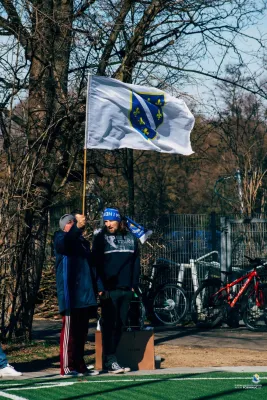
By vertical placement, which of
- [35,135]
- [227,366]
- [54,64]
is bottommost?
[227,366]

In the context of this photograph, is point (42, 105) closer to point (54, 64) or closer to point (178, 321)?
point (54, 64)

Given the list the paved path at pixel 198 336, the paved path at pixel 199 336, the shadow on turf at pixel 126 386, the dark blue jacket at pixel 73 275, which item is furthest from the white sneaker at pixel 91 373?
the paved path at pixel 199 336

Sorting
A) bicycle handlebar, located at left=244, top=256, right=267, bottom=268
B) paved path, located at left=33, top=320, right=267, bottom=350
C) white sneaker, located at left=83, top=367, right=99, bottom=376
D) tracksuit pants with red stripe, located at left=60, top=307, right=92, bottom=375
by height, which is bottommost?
white sneaker, located at left=83, top=367, right=99, bottom=376

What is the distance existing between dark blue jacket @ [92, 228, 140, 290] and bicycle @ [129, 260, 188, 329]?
5.93 m

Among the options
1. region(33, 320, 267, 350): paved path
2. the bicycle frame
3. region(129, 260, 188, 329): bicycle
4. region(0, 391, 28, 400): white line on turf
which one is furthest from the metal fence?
region(0, 391, 28, 400): white line on turf

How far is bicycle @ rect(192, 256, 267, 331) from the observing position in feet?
51.2

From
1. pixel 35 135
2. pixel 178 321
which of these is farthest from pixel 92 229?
pixel 35 135

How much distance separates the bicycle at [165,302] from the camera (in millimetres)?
16297

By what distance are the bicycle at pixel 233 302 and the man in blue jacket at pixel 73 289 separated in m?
6.17

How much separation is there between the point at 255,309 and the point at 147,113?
5532 millimetres

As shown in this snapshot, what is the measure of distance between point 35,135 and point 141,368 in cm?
397

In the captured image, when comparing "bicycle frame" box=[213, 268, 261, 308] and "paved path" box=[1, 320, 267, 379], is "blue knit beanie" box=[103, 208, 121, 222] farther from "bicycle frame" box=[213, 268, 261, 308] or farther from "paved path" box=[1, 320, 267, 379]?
"bicycle frame" box=[213, 268, 261, 308]

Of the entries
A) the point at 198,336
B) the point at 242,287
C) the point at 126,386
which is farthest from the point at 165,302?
the point at 126,386

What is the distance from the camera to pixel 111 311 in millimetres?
10289
